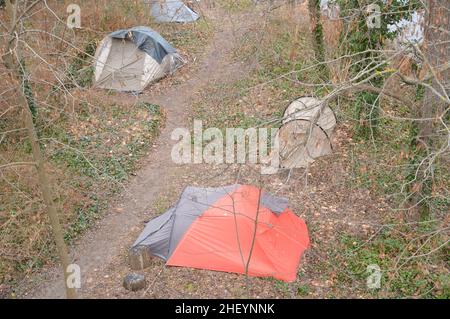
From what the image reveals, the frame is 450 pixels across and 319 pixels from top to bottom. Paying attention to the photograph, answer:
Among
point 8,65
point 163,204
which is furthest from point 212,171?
point 8,65

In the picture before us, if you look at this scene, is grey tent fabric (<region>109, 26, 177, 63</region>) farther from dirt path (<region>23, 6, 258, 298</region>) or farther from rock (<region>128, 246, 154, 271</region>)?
rock (<region>128, 246, 154, 271</region>)

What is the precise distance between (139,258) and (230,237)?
175 cm

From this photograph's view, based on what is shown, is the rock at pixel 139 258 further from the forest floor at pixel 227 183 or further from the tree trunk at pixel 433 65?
the tree trunk at pixel 433 65

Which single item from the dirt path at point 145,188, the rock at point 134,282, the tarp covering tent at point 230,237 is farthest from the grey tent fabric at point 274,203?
the dirt path at point 145,188

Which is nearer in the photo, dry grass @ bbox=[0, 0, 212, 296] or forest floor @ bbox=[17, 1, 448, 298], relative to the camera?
forest floor @ bbox=[17, 1, 448, 298]

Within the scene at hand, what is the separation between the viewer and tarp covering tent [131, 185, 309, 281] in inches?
346

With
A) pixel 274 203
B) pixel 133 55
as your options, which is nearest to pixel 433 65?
pixel 274 203

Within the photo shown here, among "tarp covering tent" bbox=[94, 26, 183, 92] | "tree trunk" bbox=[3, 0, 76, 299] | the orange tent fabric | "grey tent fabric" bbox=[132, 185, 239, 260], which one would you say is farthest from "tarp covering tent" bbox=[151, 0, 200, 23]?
"tree trunk" bbox=[3, 0, 76, 299]

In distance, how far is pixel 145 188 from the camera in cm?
1166

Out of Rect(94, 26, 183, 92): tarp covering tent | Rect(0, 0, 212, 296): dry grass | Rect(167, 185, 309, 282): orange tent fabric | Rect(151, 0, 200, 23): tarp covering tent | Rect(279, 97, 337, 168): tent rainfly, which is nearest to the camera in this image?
Rect(167, 185, 309, 282): orange tent fabric

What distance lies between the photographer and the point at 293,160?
1077 centimetres

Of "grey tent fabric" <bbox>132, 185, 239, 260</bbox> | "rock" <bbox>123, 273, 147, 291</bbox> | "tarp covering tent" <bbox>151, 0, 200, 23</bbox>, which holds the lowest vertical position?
"rock" <bbox>123, 273, 147, 291</bbox>

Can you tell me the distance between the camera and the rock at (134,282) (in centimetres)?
838

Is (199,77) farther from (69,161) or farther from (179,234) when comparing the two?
(179,234)
